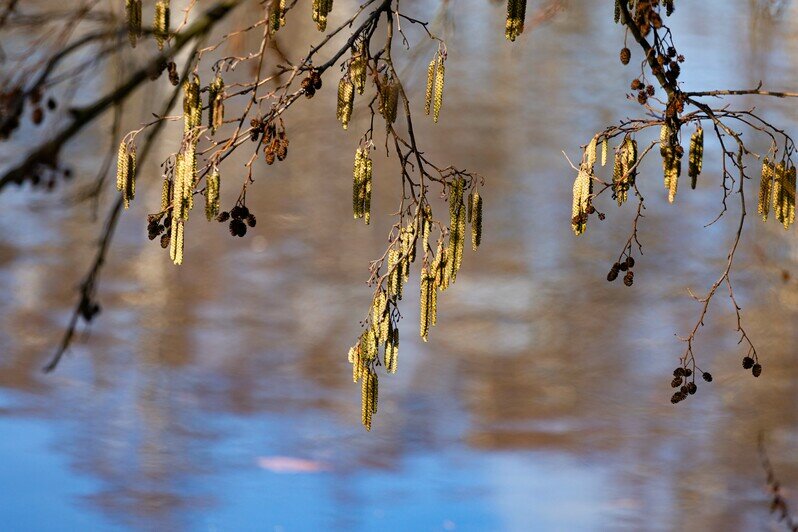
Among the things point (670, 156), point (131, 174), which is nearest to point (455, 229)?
point (670, 156)

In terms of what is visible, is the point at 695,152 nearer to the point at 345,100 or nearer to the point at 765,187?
the point at 765,187

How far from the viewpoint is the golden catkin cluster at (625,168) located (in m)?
1.81

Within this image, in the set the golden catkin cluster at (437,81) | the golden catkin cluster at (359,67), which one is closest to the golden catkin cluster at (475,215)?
the golden catkin cluster at (437,81)

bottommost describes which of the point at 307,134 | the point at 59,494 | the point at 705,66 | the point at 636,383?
the point at 59,494

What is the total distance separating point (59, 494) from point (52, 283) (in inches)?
68.9

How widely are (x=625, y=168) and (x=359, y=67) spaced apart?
0.42 meters

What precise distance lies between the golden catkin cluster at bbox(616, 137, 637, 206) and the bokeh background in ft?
6.44

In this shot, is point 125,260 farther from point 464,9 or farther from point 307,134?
point 464,9

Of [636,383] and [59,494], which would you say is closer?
[59,494]

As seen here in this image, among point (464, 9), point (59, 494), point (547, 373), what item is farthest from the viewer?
point (464, 9)

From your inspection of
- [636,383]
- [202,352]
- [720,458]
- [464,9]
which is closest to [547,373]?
[636,383]

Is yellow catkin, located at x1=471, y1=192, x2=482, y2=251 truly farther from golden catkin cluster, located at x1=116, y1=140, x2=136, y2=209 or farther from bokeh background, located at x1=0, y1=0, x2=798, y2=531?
bokeh background, located at x1=0, y1=0, x2=798, y2=531

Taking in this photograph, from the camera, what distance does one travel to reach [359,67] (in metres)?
1.84

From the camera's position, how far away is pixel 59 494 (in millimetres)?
4480
